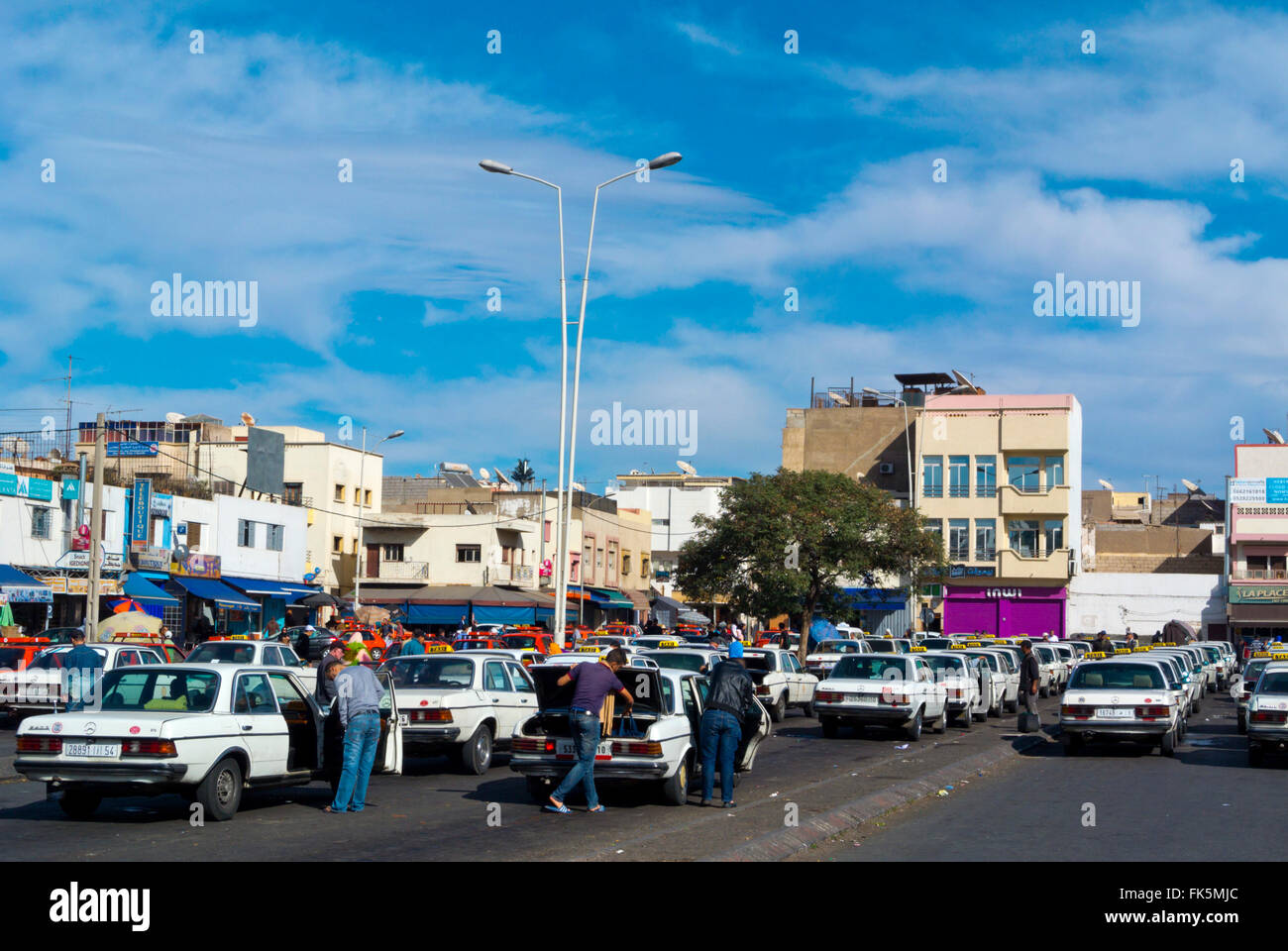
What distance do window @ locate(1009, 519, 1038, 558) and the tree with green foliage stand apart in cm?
1726

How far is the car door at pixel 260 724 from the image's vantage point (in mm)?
13133

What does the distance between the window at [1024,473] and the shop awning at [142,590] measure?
42.6 meters

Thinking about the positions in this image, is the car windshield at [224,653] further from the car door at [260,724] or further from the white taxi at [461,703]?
the car door at [260,724]

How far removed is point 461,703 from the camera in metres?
17.8

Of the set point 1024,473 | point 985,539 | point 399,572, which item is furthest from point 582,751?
point 1024,473

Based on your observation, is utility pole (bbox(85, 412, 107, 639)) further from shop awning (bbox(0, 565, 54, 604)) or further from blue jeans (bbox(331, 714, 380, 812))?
blue jeans (bbox(331, 714, 380, 812))

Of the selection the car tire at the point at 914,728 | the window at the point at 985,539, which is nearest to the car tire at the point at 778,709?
the car tire at the point at 914,728

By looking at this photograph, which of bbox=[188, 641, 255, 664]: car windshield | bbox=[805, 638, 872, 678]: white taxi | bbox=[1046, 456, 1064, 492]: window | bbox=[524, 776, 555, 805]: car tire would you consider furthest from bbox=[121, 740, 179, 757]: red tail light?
bbox=[1046, 456, 1064, 492]: window

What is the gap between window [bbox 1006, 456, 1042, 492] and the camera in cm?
6988

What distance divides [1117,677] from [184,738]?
15.6m

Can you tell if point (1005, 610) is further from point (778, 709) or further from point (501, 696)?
point (501, 696)

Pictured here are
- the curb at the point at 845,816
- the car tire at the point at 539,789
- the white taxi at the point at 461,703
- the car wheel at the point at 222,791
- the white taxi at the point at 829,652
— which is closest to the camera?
the curb at the point at 845,816

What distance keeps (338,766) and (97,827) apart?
244 cm
